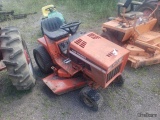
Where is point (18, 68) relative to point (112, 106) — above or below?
above

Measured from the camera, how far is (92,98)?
9.82 ft

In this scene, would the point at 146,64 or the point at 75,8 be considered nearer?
the point at 146,64

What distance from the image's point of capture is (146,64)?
396 centimetres

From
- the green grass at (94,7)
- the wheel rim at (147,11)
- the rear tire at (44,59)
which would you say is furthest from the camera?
the green grass at (94,7)

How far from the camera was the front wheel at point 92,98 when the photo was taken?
3.00m

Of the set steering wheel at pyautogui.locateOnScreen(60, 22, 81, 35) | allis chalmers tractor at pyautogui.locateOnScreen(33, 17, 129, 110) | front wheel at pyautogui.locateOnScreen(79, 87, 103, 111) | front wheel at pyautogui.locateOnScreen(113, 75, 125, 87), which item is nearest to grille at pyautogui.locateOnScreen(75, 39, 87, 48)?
allis chalmers tractor at pyautogui.locateOnScreen(33, 17, 129, 110)

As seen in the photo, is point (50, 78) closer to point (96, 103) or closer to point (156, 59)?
point (96, 103)

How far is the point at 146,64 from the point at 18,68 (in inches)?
96.1

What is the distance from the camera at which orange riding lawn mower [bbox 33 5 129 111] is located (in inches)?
111

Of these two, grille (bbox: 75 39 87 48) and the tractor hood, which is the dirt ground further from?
grille (bbox: 75 39 87 48)

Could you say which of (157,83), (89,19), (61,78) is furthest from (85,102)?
(89,19)

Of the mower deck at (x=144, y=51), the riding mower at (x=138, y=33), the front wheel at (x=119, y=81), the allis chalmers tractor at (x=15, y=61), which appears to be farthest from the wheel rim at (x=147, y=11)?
the allis chalmers tractor at (x=15, y=61)

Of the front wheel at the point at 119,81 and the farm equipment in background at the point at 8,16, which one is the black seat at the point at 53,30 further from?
the farm equipment in background at the point at 8,16

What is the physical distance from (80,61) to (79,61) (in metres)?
0.02
